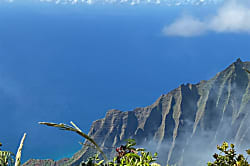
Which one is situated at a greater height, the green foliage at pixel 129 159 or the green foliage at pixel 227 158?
the green foliage at pixel 227 158

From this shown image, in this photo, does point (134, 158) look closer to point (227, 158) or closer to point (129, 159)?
point (129, 159)

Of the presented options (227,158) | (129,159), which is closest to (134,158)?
(129,159)

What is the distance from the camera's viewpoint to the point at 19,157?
1818mm

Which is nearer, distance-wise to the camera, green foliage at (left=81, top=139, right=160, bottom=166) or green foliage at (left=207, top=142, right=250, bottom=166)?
green foliage at (left=81, top=139, right=160, bottom=166)

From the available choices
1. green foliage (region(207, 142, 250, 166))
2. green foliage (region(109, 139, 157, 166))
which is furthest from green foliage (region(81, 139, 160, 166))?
green foliage (region(207, 142, 250, 166))

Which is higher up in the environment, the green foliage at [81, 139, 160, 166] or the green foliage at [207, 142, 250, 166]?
the green foliage at [207, 142, 250, 166]

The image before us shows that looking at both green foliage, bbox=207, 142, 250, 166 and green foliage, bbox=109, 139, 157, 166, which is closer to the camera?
green foliage, bbox=109, 139, 157, 166

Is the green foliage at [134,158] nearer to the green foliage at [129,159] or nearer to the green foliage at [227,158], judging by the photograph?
the green foliage at [129,159]

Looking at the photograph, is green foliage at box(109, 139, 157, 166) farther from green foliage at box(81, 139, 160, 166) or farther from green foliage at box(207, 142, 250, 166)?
green foliage at box(207, 142, 250, 166)

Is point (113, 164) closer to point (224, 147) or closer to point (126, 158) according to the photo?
point (126, 158)

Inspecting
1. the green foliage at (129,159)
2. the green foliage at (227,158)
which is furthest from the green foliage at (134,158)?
the green foliage at (227,158)

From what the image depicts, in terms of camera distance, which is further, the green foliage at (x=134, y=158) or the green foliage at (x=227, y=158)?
the green foliage at (x=227, y=158)

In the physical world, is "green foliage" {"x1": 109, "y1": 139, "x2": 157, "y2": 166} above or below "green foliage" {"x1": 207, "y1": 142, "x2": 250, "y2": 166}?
below

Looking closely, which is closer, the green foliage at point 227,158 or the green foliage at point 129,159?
the green foliage at point 129,159
